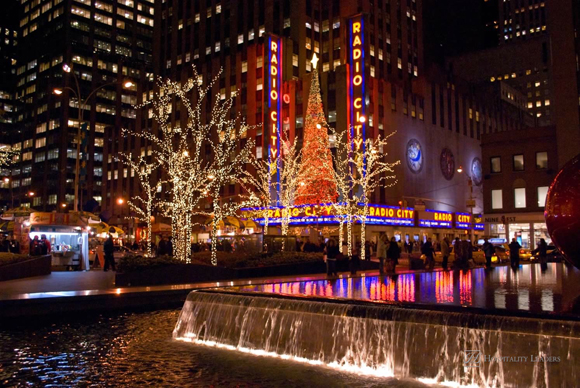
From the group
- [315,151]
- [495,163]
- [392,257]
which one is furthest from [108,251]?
[495,163]

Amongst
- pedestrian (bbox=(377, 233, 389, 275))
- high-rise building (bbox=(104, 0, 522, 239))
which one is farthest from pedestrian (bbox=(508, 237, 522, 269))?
high-rise building (bbox=(104, 0, 522, 239))

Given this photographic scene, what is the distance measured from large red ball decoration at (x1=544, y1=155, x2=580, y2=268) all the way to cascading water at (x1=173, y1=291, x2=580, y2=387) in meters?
2.49

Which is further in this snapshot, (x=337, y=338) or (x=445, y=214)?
(x=445, y=214)

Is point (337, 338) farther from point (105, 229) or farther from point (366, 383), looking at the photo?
point (105, 229)

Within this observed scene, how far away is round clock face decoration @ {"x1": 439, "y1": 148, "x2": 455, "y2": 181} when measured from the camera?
7625 centimetres

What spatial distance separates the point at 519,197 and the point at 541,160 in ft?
14.2

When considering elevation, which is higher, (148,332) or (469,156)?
(469,156)

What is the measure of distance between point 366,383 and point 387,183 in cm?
5720

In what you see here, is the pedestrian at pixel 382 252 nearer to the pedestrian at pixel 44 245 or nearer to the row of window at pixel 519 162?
the pedestrian at pixel 44 245

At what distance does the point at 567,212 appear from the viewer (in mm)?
10227

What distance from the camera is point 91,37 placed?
139m

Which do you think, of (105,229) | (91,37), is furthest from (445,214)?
(91,37)

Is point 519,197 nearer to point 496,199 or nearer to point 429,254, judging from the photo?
point 496,199

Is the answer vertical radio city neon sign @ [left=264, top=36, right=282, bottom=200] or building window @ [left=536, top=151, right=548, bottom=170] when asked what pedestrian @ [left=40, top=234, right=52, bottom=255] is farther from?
building window @ [left=536, top=151, right=548, bottom=170]
